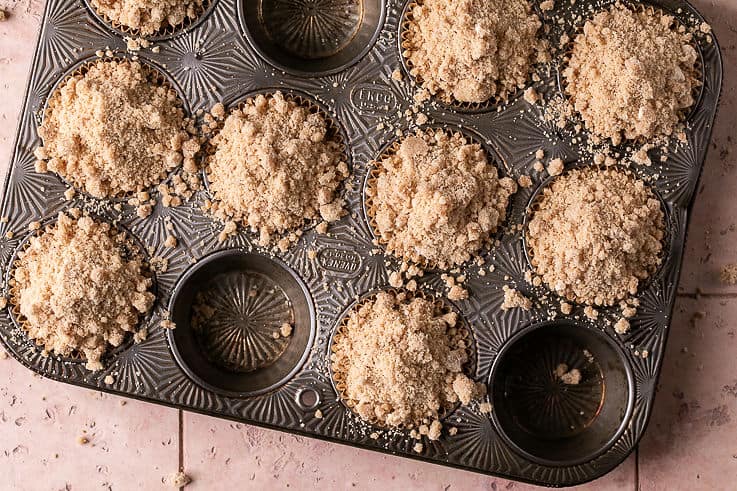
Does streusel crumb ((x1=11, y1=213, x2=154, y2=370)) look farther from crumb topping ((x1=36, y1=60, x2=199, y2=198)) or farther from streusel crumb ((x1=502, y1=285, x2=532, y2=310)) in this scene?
streusel crumb ((x1=502, y1=285, x2=532, y2=310))

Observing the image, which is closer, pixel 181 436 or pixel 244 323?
pixel 244 323

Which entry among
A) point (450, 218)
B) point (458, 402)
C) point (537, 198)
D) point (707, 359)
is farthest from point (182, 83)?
point (707, 359)

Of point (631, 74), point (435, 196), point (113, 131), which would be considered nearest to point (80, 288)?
point (113, 131)

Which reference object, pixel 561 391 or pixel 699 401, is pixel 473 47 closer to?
pixel 561 391

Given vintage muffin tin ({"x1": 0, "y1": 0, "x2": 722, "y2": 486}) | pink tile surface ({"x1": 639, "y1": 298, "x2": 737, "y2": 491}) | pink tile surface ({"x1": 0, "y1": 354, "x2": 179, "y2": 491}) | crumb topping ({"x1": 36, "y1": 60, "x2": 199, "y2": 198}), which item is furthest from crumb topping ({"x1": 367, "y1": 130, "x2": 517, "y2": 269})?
pink tile surface ({"x1": 0, "y1": 354, "x2": 179, "y2": 491})

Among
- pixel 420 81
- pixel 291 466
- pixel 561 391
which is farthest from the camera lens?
pixel 291 466

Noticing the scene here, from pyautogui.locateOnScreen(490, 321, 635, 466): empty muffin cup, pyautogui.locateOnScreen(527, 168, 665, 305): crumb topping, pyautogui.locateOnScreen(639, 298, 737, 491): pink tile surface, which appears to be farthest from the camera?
pyautogui.locateOnScreen(639, 298, 737, 491): pink tile surface

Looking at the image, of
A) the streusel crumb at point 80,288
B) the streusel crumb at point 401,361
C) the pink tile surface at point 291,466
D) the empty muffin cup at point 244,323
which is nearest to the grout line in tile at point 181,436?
the pink tile surface at point 291,466
